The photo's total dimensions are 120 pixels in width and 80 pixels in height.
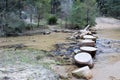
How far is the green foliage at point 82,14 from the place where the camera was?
63.8ft

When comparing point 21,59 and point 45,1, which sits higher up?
point 45,1

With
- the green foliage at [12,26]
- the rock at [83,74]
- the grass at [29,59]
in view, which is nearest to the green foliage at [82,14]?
the green foliage at [12,26]

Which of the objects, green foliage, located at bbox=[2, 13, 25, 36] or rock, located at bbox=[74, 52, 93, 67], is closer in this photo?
rock, located at bbox=[74, 52, 93, 67]

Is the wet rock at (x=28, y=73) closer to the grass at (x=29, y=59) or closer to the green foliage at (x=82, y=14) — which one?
the grass at (x=29, y=59)

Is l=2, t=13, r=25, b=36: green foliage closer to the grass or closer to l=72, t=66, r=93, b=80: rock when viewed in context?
the grass

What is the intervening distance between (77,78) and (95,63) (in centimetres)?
198

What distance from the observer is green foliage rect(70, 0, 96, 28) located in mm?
19438

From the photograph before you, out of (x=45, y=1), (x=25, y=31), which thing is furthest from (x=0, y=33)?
(x=45, y=1)

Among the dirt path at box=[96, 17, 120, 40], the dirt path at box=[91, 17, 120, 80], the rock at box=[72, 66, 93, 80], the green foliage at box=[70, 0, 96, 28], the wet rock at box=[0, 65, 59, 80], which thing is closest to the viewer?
the wet rock at box=[0, 65, 59, 80]

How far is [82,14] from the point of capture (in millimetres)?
19484

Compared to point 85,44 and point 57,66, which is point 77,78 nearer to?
point 57,66

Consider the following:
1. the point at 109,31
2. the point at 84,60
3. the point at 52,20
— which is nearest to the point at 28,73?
the point at 84,60

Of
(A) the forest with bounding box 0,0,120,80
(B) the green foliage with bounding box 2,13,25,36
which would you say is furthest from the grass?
(B) the green foliage with bounding box 2,13,25,36

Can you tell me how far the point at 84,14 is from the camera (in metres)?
19.7
